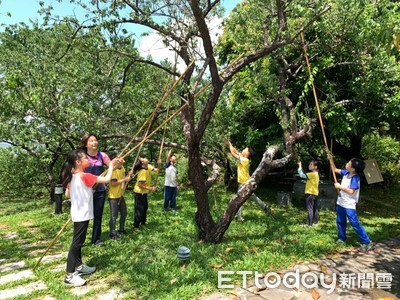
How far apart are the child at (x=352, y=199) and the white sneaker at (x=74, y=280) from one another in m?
4.40

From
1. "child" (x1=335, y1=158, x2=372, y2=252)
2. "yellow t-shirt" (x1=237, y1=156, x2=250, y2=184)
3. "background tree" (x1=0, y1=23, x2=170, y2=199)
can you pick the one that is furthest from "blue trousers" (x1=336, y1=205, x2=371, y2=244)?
"background tree" (x1=0, y1=23, x2=170, y2=199)

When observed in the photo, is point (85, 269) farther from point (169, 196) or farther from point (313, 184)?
point (313, 184)

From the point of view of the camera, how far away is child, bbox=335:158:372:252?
5602 millimetres

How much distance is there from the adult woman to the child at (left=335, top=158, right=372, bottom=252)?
13.7ft

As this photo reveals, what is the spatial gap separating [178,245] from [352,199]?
10.8ft

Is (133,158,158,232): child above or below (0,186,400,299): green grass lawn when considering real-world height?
above

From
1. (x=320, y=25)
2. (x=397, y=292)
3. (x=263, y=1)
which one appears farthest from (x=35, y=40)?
(x=397, y=292)

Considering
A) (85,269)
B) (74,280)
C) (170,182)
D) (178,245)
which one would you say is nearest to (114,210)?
(178,245)

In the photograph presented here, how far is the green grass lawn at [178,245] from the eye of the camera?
13.9ft

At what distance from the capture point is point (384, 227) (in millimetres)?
7438

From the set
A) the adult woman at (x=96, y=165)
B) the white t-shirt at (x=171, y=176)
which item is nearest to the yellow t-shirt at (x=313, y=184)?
the white t-shirt at (x=171, y=176)

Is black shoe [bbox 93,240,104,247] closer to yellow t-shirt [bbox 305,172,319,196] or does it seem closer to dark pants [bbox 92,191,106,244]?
dark pants [bbox 92,191,106,244]

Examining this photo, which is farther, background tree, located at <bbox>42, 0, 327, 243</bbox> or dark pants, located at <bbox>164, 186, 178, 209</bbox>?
dark pants, located at <bbox>164, 186, 178, 209</bbox>

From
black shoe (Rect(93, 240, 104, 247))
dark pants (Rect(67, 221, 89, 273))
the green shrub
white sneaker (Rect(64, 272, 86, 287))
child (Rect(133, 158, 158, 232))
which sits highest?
the green shrub
